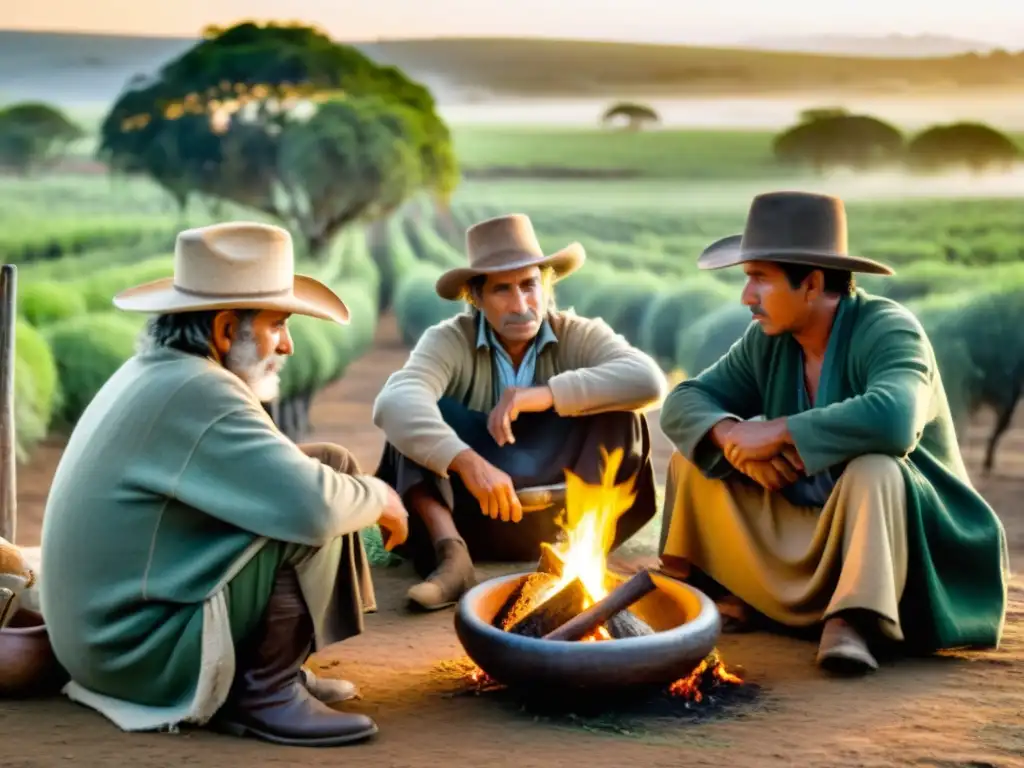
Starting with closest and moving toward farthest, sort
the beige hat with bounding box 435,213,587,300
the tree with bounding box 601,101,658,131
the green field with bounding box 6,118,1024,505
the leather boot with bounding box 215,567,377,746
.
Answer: the leather boot with bounding box 215,567,377,746 < the beige hat with bounding box 435,213,587,300 < the green field with bounding box 6,118,1024,505 < the tree with bounding box 601,101,658,131

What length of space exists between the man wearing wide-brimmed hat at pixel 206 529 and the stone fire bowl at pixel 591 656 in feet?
1.27

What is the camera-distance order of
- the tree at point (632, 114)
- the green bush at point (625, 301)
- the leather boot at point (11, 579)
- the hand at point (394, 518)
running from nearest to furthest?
the hand at point (394, 518) < the leather boot at point (11, 579) < the green bush at point (625, 301) < the tree at point (632, 114)

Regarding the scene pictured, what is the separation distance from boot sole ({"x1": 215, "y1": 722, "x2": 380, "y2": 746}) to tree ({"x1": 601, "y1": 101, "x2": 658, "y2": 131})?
27.1 ft

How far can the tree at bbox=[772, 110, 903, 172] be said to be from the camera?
10.9 m

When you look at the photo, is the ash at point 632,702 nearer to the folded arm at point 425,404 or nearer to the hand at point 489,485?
the hand at point 489,485

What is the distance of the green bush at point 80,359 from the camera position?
969cm

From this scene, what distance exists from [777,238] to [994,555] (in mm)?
1296

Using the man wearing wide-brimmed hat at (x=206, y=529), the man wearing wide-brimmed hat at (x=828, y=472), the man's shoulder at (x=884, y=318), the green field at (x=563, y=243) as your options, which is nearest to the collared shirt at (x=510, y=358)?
the man wearing wide-brimmed hat at (x=828, y=472)

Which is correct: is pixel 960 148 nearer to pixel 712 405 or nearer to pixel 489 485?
pixel 712 405

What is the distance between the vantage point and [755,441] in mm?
4641

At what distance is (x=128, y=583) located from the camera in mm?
3699

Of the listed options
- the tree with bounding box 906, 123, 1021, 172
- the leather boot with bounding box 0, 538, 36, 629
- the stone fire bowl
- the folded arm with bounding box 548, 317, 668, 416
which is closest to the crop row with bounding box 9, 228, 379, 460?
the folded arm with bounding box 548, 317, 668, 416

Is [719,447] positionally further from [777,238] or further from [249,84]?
[249,84]

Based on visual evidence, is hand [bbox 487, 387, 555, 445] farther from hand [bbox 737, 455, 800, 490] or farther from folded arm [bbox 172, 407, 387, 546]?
folded arm [bbox 172, 407, 387, 546]
